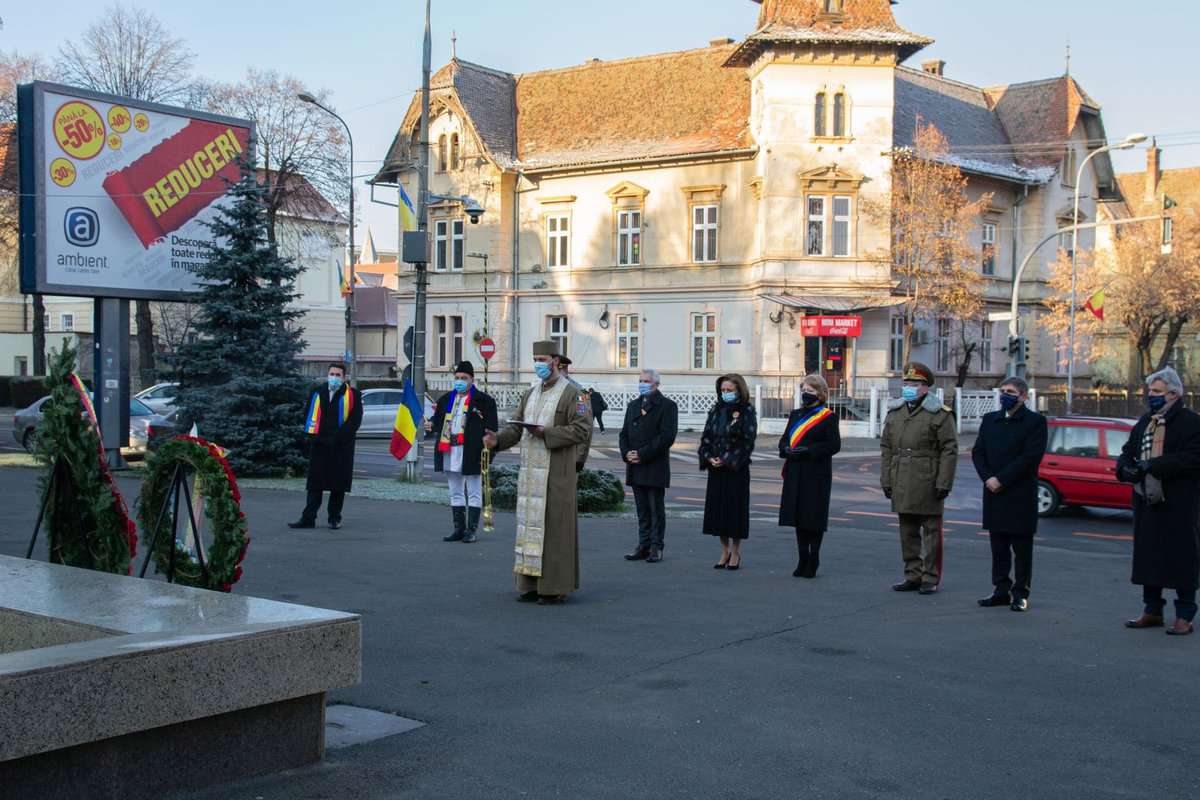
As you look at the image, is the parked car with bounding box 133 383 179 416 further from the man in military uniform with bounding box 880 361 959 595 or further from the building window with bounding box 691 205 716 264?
the building window with bounding box 691 205 716 264

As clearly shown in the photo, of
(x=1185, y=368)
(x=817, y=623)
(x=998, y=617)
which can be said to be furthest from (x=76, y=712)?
(x=1185, y=368)

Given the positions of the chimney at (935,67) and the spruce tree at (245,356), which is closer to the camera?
the spruce tree at (245,356)

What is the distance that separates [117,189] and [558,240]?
26.7 metres

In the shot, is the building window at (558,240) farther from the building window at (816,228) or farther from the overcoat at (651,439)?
the overcoat at (651,439)

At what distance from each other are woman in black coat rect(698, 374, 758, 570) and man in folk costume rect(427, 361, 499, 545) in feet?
8.39

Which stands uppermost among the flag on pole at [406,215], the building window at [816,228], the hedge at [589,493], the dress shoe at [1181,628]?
the building window at [816,228]

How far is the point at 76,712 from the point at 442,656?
3528 mm

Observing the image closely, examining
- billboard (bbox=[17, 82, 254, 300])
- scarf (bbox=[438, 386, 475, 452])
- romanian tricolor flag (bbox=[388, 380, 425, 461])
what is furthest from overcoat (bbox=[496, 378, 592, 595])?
billboard (bbox=[17, 82, 254, 300])

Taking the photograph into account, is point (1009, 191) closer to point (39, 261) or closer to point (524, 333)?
point (524, 333)

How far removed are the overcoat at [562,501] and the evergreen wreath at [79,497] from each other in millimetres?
3168

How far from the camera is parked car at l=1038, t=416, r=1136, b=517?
58.3ft

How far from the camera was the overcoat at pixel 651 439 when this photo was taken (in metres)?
12.4

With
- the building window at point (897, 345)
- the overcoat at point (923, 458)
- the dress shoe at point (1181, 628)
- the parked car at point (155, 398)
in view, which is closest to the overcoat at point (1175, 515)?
the dress shoe at point (1181, 628)

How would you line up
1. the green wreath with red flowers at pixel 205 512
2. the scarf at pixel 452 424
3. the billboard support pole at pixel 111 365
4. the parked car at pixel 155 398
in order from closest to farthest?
the green wreath with red flowers at pixel 205 512 → the scarf at pixel 452 424 → the billboard support pole at pixel 111 365 → the parked car at pixel 155 398
